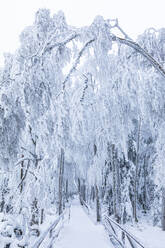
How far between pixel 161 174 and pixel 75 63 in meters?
4.09

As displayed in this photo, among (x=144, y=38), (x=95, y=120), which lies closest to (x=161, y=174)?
(x=95, y=120)

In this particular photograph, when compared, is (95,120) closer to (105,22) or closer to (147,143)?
(105,22)

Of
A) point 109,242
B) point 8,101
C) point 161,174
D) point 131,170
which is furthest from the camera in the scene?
point 131,170

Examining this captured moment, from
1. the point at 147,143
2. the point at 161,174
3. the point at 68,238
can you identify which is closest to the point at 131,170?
the point at 147,143

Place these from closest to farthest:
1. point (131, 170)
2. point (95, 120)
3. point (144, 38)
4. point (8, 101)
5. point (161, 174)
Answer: point (95, 120) < point (8, 101) < point (144, 38) < point (161, 174) < point (131, 170)

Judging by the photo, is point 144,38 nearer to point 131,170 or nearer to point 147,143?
point 131,170

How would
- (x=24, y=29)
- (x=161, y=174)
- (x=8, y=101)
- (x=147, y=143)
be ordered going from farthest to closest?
(x=147, y=143)
(x=24, y=29)
(x=161, y=174)
(x=8, y=101)

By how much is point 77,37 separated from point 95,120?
1.82 meters

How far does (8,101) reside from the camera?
545 centimetres

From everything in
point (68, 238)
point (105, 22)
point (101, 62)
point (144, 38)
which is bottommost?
point (68, 238)

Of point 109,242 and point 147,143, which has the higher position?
point 147,143

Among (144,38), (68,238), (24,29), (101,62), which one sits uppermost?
(24,29)

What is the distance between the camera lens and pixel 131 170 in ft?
55.9

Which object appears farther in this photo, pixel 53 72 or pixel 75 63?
pixel 53 72
